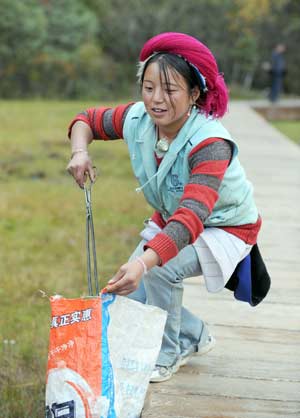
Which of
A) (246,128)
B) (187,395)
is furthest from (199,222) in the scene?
(246,128)

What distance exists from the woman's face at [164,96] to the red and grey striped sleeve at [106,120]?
0.34 meters

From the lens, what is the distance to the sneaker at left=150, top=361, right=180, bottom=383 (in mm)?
2854

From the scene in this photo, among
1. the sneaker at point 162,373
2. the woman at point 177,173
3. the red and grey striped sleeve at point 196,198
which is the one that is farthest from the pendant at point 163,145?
the sneaker at point 162,373

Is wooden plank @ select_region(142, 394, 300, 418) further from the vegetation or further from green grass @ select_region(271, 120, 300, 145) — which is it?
the vegetation

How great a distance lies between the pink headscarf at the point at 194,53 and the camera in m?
2.53

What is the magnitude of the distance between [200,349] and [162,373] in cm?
26

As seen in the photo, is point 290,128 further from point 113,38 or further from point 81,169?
point 81,169

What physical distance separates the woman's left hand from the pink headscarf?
0.63m

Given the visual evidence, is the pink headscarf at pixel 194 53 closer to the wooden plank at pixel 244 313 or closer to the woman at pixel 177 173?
the woman at pixel 177 173

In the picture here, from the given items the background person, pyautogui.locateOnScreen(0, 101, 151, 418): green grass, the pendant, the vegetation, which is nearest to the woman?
the pendant

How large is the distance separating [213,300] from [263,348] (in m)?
0.60

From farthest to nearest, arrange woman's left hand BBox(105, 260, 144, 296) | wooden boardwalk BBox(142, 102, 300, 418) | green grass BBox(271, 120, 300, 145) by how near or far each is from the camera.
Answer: green grass BBox(271, 120, 300, 145) → wooden boardwalk BBox(142, 102, 300, 418) → woman's left hand BBox(105, 260, 144, 296)

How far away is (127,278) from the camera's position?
7.55ft

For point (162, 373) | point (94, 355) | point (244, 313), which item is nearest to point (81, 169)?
point (94, 355)
